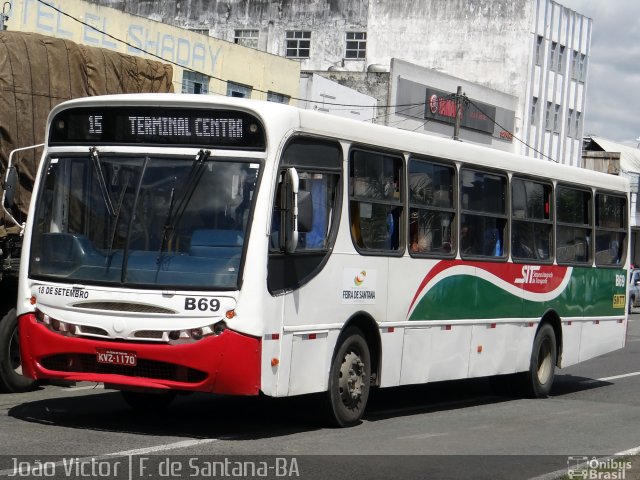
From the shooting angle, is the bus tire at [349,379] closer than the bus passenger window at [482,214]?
Yes

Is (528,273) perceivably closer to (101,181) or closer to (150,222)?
(150,222)

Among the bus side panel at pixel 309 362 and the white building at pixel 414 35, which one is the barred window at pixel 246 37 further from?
the bus side panel at pixel 309 362

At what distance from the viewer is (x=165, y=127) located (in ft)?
35.6

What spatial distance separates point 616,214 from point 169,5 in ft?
151

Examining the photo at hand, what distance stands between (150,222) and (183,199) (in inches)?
13.1

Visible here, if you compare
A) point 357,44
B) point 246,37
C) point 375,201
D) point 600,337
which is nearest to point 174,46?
point 600,337

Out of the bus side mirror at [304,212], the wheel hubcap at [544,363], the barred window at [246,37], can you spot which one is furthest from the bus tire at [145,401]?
the barred window at [246,37]

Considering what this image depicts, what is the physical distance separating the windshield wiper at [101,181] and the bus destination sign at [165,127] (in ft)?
0.44

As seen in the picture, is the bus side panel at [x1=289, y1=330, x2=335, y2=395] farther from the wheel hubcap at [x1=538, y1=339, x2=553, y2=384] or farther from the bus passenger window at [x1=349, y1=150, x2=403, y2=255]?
the wheel hubcap at [x1=538, y1=339, x2=553, y2=384]

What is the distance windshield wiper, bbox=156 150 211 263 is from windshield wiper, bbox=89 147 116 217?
514 millimetres

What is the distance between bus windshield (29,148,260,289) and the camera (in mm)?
10453

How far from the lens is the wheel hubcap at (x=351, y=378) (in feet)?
38.5

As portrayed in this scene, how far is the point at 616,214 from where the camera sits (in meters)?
18.2

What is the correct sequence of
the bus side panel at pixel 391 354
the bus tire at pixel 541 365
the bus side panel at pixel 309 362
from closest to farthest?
the bus side panel at pixel 309 362
the bus side panel at pixel 391 354
the bus tire at pixel 541 365
